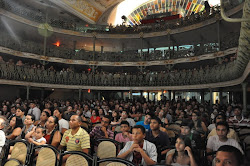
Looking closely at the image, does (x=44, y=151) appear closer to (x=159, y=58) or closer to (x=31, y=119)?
(x=31, y=119)

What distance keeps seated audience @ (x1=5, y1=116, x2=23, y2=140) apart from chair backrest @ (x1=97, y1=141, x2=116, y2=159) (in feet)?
8.57

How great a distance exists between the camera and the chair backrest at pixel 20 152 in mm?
3925

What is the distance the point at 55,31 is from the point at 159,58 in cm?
1186

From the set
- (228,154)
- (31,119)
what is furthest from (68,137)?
(228,154)

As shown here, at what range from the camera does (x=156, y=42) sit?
25031mm

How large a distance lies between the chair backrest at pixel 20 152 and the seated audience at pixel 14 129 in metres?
1.28

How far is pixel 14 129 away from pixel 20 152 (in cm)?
163

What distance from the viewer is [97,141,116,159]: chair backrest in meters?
4.12

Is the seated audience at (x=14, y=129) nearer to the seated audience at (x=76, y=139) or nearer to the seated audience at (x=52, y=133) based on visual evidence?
the seated audience at (x=52, y=133)

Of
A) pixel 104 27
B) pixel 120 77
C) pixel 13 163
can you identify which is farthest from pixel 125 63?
pixel 13 163


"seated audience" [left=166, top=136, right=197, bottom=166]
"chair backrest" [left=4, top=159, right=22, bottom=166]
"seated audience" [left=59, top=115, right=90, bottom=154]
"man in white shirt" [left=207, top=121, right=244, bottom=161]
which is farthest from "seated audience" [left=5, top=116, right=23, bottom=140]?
"man in white shirt" [left=207, top=121, right=244, bottom=161]

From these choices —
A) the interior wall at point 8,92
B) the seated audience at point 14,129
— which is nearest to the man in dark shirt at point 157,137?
the seated audience at point 14,129

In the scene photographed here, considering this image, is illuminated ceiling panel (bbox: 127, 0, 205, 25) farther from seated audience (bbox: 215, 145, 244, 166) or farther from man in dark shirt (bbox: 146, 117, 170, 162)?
seated audience (bbox: 215, 145, 244, 166)

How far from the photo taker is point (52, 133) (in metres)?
4.82
